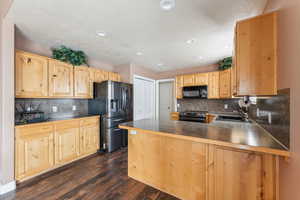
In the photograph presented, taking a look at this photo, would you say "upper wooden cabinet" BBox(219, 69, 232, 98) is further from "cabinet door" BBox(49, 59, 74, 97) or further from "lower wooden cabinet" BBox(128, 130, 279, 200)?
"cabinet door" BBox(49, 59, 74, 97)

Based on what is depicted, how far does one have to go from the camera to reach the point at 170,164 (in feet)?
5.65

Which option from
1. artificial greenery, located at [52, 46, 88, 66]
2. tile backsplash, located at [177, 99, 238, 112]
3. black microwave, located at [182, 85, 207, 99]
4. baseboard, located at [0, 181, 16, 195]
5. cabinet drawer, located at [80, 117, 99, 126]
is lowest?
baseboard, located at [0, 181, 16, 195]

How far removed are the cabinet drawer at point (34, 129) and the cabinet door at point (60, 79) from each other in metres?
0.65

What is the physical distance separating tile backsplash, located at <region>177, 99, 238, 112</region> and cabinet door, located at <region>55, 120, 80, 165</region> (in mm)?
3571

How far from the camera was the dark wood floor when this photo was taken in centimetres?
169

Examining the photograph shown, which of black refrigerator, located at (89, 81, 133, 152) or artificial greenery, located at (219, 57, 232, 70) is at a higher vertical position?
artificial greenery, located at (219, 57, 232, 70)

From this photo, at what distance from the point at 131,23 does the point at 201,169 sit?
2.31m

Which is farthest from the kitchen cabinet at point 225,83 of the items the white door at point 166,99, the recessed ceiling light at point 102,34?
the recessed ceiling light at point 102,34

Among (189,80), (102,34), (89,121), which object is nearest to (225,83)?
(189,80)

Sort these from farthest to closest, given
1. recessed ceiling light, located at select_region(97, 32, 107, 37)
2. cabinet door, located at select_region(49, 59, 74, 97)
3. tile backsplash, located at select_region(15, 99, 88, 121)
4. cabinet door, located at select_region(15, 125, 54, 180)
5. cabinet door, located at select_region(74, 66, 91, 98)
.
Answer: cabinet door, located at select_region(74, 66, 91, 98), cabinet door, located at select_region(49, 59, 74, 97), tile backsplash, located at select_region(15, 99, 88, 121), recessed ceiling light, located at select_region(97, 32, 107, 37), cabinet door, located at select_region(15, 125, 54, 180)

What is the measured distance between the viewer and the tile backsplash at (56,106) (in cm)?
238

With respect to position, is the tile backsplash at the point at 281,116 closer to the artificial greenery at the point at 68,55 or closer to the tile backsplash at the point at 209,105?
the tile backsplash at the point at 209,105

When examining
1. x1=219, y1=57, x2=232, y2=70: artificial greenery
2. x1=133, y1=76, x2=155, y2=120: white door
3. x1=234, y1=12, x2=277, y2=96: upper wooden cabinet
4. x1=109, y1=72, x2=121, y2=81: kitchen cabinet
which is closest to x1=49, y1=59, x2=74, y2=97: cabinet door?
x1=109, y1=72, x2=121, y2=81: kitchen cabinet

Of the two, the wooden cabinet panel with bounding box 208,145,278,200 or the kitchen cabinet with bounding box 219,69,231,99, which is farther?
the kitchen cabinet with bounding box 219,69,231,99
